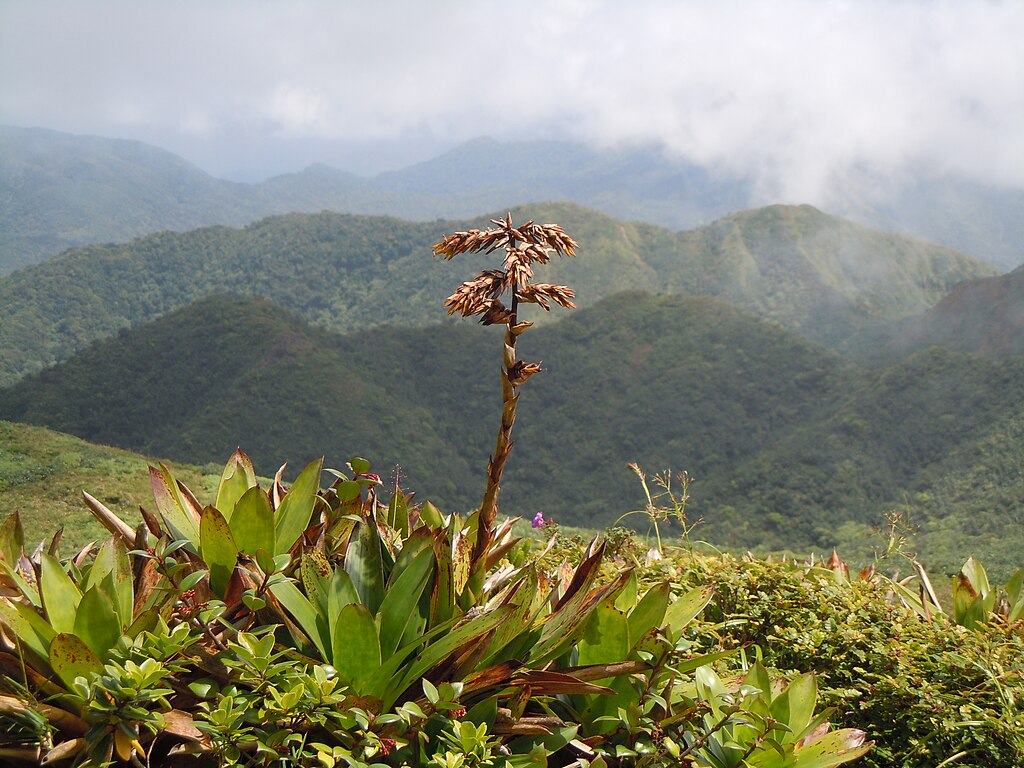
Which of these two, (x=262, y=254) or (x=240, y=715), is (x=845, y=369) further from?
(x=262, y=254)

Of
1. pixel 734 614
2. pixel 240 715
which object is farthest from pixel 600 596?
pixel 734 614

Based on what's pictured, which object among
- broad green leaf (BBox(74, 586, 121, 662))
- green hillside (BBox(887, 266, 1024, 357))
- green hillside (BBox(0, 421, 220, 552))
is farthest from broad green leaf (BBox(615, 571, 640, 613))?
green hillside (BBox(887, 266, 1024, 357))

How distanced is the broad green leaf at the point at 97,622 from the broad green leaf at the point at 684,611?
1.53 m

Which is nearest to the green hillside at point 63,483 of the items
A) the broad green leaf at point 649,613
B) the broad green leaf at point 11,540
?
the broad green leaf at point 11,540

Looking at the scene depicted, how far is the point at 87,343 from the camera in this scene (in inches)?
2388

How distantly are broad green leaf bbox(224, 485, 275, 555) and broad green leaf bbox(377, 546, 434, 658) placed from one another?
518 millimetres

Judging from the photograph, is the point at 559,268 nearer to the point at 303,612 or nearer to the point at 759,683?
the point at 759,683

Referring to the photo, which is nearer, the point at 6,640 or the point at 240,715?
the point at 240,715

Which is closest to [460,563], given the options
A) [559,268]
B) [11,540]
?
[11,540]

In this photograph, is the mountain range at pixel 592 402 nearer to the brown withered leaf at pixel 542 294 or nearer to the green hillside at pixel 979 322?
the green hillside at pixel 979 322

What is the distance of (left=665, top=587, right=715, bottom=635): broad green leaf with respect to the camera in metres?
2.19

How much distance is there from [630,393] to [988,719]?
4531cm

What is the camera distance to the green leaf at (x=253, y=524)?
6.98ft

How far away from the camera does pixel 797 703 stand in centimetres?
200
